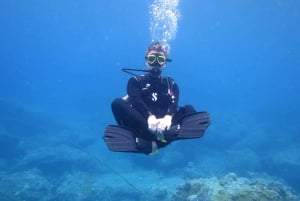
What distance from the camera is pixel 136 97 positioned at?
5547mm

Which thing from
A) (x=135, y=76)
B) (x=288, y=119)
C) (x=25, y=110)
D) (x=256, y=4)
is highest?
(x=256, y=4)

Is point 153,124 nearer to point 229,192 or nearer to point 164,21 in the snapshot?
point 229,192

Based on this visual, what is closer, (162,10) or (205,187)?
(205,187)

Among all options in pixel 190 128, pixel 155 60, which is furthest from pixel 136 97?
pixel 190 128

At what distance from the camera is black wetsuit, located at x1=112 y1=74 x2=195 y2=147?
5.18 meters

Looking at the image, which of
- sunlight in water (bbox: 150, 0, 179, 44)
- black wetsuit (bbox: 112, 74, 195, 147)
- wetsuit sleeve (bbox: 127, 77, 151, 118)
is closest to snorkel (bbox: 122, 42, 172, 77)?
black wetsuit (bbox: 112, 74, 195, 147)

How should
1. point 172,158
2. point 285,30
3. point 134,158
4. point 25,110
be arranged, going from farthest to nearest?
point 285,30
point 25,110
point 134,158
point 172,158

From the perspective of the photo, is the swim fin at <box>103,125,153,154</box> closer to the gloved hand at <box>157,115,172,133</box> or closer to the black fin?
the black fin

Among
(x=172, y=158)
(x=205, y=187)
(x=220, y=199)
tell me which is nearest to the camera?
(x=220, y=199)

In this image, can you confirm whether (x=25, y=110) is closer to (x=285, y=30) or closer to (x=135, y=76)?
(x=135, y=76)

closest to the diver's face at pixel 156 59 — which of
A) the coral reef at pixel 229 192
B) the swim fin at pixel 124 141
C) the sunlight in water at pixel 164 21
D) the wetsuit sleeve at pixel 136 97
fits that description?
the wetsuit sleeve at pixel 136 97

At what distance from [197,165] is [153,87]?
15.3m

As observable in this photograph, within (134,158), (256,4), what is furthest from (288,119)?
(256,4)

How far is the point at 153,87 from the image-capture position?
591 centimetres
